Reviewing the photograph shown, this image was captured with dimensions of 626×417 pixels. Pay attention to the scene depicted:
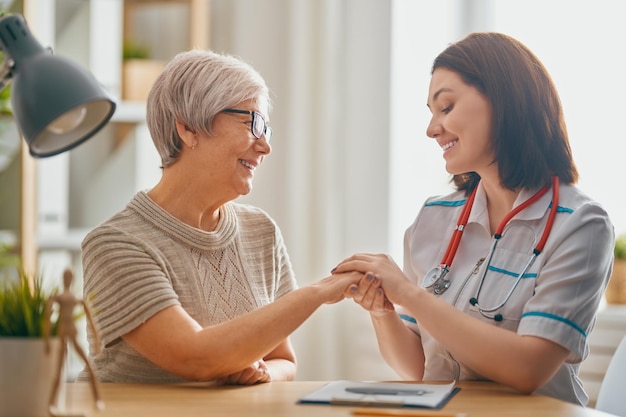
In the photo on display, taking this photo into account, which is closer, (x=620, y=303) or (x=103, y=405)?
(x=103, y=405)

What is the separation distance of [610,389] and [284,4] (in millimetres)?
2295

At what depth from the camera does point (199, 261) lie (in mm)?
1978

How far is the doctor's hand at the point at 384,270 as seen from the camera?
6.14ft

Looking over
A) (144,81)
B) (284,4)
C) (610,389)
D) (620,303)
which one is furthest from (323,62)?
(610,389)

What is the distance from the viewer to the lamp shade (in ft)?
4.39

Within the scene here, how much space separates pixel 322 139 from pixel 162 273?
5.74 feet

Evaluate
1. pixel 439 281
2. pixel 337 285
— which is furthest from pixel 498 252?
pixel 337 285

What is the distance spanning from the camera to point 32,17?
3326mm

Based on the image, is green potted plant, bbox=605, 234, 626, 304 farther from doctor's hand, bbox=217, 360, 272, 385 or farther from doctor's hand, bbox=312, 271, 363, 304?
Result: doctor's hand, bbox=217, 360, 272, 385

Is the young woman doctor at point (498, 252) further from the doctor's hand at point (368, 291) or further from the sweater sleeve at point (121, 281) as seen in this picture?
the sweater sleeve at point (121, 281)

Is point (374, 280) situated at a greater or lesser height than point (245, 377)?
greater

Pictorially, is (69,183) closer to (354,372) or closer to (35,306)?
(354,372)

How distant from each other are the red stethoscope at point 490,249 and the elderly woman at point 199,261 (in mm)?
209

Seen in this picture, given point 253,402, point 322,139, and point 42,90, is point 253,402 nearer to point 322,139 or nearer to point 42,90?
point 42,90
